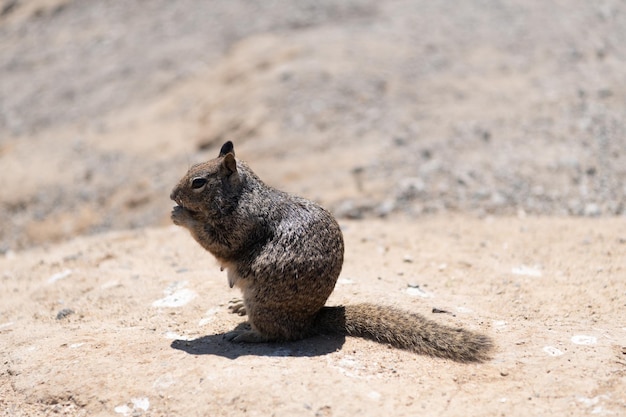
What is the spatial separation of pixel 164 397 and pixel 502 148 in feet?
25.4

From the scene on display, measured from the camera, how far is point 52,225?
1205 cm

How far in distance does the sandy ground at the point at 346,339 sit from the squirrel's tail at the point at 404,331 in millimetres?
90

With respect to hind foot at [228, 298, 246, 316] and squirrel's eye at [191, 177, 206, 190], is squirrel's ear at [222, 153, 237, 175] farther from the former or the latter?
hind foot at [228, 298, 246, 316]

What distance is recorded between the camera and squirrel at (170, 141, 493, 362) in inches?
215

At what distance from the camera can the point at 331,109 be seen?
1257cm

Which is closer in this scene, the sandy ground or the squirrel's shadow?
the sandy ground

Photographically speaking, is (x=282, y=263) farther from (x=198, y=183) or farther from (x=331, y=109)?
(x=331, y=109)

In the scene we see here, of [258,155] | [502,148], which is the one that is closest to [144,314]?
[258,155]

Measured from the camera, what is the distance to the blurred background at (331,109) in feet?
35.2

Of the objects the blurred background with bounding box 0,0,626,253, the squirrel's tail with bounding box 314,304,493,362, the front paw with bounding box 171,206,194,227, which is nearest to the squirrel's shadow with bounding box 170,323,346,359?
the squirrel's tail with bounding box 314,304,493,362

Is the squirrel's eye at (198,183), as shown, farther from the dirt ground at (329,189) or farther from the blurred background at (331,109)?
the blurred background at (331,109)

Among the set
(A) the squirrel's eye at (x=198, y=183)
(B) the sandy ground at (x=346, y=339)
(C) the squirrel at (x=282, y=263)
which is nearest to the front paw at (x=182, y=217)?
(C) the squirrel at (x=282, y=263)

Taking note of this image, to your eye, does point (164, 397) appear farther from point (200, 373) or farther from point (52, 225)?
point (52, 225)

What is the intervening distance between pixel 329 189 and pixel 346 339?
529cm
